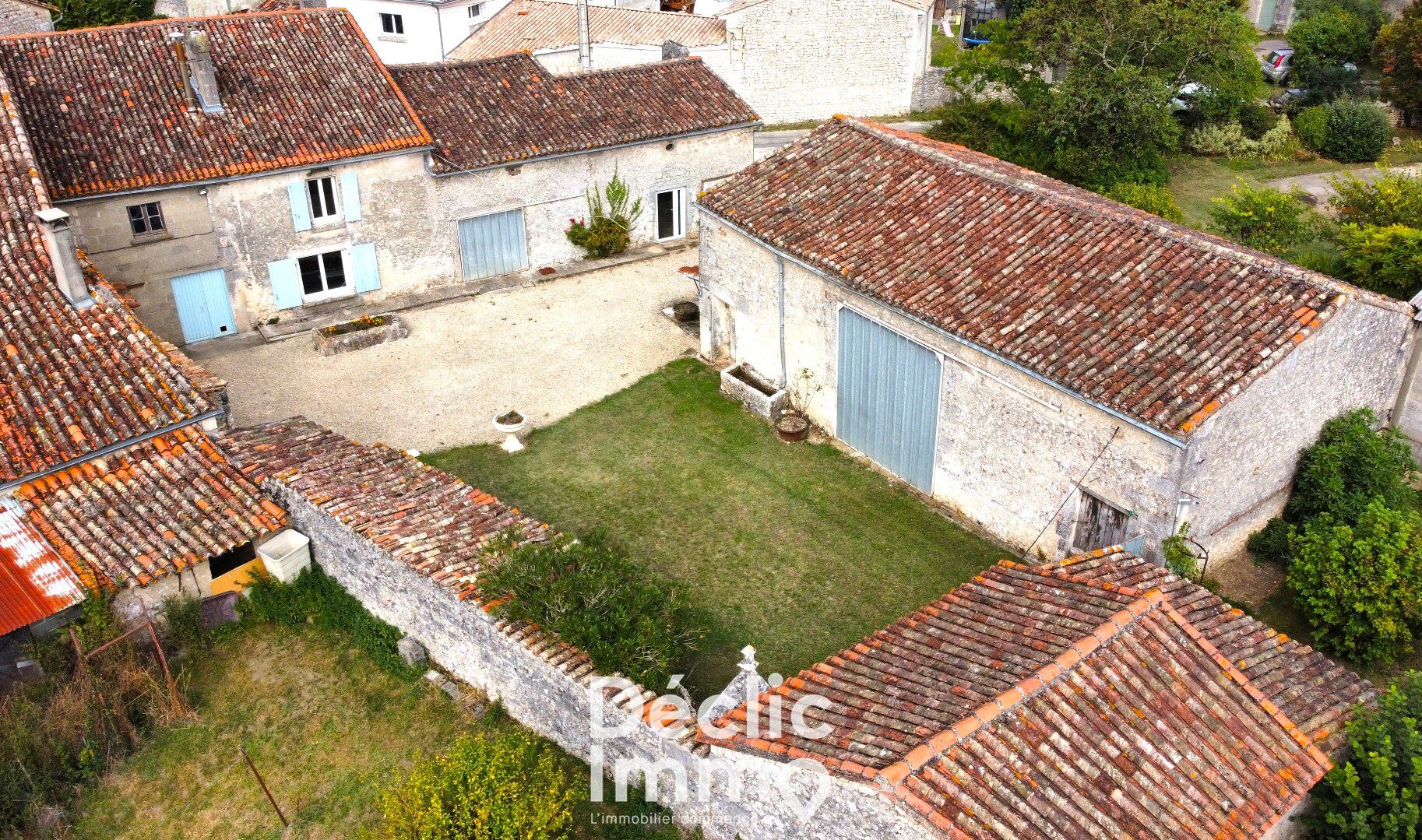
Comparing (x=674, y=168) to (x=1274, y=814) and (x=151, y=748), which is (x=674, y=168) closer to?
(x=151, y=748)

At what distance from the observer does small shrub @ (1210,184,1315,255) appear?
77.6ft

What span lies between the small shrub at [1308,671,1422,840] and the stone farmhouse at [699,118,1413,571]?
3978mm

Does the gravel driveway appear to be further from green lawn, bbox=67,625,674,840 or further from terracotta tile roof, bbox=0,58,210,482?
green lawn, bbox=67,625,674,840

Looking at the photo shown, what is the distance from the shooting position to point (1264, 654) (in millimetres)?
12422

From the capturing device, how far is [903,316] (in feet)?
58.1

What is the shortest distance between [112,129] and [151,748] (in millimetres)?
13770

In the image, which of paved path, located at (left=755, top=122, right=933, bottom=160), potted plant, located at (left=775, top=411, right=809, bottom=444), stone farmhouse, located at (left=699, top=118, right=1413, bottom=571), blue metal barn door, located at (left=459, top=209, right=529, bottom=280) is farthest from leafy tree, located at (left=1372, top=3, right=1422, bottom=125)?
blue metal barn door, located at (left=459, top=209, right=529, bottom=280)

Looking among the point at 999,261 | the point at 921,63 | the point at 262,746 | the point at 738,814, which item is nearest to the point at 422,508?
the point at 262,746

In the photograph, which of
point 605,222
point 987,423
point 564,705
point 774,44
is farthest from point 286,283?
point 774,44

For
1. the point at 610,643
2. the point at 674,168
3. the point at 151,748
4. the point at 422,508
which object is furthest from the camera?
the point at 674,168

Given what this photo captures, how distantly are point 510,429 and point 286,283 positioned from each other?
7.55 meters

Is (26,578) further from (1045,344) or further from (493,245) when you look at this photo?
(493,245)

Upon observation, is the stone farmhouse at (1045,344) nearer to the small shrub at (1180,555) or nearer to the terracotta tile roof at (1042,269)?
the terracotta tile roof at (1042,269)

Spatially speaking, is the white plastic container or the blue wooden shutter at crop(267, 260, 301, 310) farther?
the blue wooden shutter at crop(267, 260, 301, 310)
